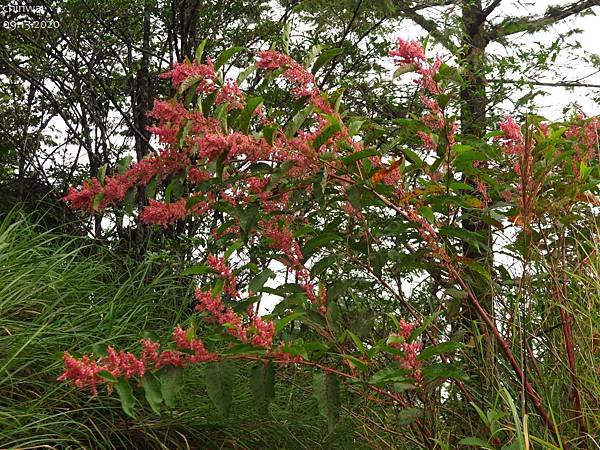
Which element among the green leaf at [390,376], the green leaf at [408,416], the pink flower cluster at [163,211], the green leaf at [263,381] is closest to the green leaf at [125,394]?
the green leaf at [263,381]

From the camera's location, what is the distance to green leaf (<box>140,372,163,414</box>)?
1.98 meters

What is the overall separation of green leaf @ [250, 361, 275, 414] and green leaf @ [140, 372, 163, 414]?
10.2 inches

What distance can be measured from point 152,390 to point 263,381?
30cm

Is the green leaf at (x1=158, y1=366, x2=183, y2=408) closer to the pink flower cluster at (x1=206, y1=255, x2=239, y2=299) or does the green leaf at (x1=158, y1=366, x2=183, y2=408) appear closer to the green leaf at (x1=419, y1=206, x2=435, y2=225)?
the pink flower cluster at (x1=206, y1=255, x2=239, y2=299)

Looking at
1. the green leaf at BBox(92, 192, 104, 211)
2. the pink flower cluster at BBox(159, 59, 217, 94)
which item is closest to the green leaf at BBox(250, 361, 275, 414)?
the green leaf at BBox(92, 192, 104, 211)

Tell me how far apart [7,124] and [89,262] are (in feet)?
7.79

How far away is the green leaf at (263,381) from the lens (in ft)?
7.02

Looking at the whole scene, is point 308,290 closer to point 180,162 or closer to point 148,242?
point 180,162

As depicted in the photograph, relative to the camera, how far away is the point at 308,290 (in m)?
2.42

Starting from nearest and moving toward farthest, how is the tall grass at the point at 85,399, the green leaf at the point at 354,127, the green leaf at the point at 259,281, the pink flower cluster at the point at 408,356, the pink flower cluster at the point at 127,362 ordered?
1. the pink flower cluster at the point at 127,362
2. the pink flower cluster at the point at 408,356
3. the green leaf at the point at 354,127
4. the green leaf at the point at 259,281
5. the tall grass at the point at 85,399

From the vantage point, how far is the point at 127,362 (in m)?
1.98

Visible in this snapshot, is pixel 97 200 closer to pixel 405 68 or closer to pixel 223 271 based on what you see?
pixel 223 271

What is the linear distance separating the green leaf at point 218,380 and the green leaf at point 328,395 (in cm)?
23

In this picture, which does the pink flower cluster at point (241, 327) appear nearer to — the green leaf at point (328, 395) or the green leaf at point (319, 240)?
the green leaf at point (328, 395)
